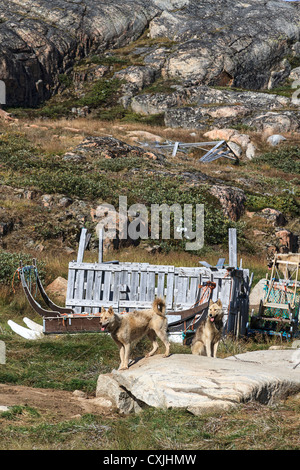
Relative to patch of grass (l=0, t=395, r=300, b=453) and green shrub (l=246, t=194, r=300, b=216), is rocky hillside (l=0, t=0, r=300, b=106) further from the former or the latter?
patch of grass (l=0, t=395, r=300, b=453)

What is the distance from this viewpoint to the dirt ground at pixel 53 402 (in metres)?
7.14

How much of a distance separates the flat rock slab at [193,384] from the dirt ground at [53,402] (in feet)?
0.95

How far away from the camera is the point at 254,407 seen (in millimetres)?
6441

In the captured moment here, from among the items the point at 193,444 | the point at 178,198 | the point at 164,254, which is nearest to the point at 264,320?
the point at 164,254

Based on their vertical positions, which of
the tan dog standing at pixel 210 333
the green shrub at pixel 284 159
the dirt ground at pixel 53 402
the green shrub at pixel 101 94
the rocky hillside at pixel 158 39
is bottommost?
the dirt ground at pixel 53 402

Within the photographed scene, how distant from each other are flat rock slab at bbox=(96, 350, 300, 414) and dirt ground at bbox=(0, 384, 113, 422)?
29 cm

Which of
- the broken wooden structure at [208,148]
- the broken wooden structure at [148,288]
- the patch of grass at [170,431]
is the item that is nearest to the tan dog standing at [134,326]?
the patch of grass at [170,431]

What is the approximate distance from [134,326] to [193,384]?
1.59m

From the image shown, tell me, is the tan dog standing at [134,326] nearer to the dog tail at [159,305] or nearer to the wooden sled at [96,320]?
the dog tail at [159,305]

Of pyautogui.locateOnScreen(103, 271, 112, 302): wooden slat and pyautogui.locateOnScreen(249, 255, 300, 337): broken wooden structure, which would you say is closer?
pyautogui.locateOnScreen(249, 255, 300, 337): broken wooden structure

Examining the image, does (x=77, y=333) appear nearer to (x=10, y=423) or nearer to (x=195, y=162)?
(x=10, y=423)

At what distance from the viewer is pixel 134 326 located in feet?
26.6

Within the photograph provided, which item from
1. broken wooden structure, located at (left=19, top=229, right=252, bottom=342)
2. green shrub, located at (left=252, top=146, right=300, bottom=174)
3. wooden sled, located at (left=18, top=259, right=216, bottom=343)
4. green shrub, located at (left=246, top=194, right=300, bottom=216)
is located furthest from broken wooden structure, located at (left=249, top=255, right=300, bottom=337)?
green shrub, located at (left=252, top=146, right=300, bottom=174)

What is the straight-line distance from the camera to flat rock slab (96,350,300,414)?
6617 mm
